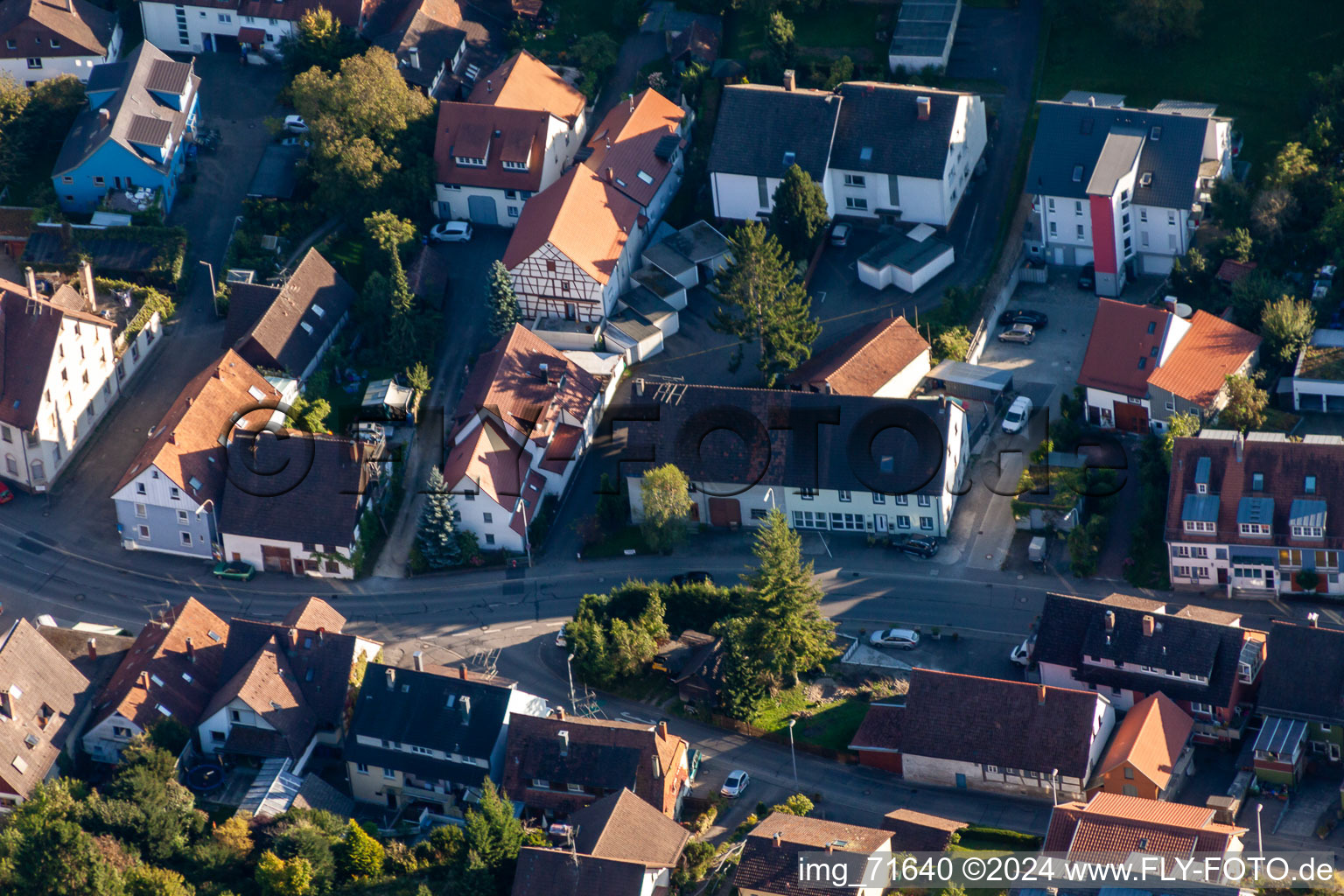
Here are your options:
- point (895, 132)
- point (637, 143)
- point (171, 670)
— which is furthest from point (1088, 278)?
point (171, 670)

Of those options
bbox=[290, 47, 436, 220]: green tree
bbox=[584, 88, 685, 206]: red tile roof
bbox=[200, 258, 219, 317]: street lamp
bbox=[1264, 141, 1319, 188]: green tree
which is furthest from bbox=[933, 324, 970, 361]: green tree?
bbox=[200, 258, 219, 317]: street lamp

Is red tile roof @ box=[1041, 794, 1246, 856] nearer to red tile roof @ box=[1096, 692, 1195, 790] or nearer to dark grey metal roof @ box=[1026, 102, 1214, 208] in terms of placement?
red tile roof @ box=[1096, 692, 1195, 790]

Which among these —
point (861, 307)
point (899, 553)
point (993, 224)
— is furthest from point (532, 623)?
point (993, 224)

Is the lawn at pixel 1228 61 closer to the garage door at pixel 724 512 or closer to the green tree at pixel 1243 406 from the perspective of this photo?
the green tree at pixel 1243 406

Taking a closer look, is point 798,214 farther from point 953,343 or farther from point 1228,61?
point 1228,61

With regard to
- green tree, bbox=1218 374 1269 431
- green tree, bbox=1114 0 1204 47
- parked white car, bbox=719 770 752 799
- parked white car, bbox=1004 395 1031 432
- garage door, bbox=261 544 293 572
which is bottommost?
parked white car, bbox=719 770 752 799

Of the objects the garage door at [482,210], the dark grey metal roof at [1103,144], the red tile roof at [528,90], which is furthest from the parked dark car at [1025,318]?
the garage door at [482,210]
